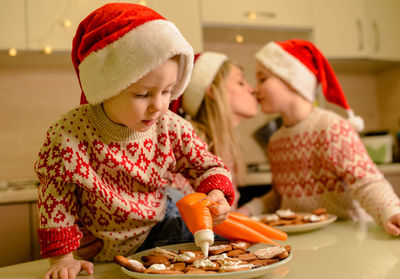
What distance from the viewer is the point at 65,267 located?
588mm

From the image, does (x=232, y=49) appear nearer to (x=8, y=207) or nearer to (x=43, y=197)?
(x=8, y=207)

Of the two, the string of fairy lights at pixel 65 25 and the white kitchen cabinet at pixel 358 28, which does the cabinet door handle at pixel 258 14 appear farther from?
the white kitchen cabinet at pixel 358 28

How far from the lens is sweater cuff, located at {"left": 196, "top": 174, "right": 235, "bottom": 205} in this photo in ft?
2.24

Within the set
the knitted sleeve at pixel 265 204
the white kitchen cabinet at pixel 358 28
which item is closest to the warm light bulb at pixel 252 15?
the white kitchen cabinet at pixel 358 28

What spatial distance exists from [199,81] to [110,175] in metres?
0.61

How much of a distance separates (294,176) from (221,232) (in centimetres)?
50

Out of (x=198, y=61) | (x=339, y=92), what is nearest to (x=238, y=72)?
(x=198, y=61)

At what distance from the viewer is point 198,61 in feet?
4.06

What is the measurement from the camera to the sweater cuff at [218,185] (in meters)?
0.68

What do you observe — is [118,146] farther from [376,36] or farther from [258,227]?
[376,36]

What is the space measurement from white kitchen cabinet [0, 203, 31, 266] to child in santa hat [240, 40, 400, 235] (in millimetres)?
573

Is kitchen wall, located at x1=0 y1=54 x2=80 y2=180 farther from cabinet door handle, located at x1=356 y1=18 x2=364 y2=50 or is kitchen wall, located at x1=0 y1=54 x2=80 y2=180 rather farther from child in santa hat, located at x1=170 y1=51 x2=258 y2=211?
cabinet door handle, located at x1=356 y1=18 x2=364 y2=50

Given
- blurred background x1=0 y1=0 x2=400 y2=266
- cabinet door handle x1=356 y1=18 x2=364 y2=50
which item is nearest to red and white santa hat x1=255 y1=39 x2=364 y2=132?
blurred background x1=0 y1=0 x2=400 y2=266

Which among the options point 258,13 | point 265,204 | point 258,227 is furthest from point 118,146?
point 258,13
